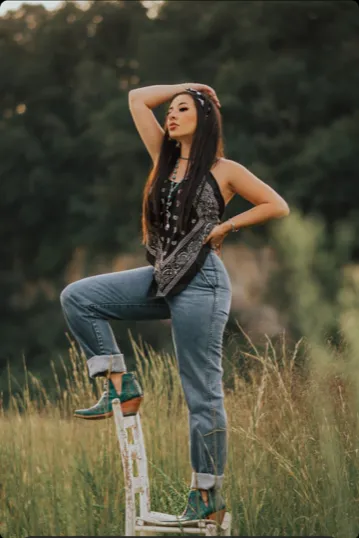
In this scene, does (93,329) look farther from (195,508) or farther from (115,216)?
(115,216)

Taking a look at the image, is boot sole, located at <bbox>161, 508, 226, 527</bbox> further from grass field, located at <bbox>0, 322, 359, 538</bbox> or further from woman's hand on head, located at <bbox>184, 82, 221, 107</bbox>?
woman's hand on head, located at <bbox>184, 82, 221, 107</bbox>

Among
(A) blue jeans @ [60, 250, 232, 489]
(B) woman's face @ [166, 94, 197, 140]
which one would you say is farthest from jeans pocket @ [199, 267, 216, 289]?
(B) woman's face @ [166, 94, 197, 140]

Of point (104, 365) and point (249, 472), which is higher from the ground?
point (104, 365)

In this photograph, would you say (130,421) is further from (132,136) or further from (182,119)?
(132,136)

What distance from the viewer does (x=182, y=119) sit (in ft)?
9.68

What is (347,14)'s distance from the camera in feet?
42.2

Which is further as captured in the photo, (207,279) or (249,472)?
(249,472)

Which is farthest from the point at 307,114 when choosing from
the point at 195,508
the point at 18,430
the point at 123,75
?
the point at 195,508

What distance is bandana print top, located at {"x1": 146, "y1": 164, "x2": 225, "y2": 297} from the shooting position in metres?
2.82

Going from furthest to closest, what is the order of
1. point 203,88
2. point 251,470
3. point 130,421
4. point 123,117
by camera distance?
point 123,117
point 251,470
point 203,88
point 130,421

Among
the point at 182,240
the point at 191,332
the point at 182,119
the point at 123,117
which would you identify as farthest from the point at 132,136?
the point at 191,332

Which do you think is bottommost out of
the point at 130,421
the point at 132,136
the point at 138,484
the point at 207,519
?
the point at 207,519

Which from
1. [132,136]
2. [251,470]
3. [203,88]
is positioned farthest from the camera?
[132,136]

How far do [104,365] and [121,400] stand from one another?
0.45 ft
